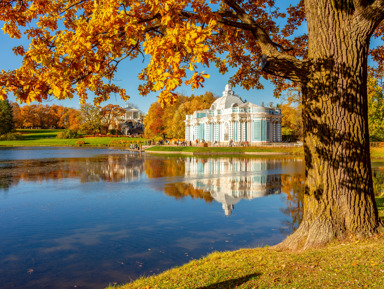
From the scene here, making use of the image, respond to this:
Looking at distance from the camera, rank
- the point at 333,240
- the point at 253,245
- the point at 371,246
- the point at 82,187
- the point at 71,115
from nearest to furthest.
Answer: the point at 371,246 < the point at 333,240 < the point at 253,245 < the point at 82,187 < the point at 71,115

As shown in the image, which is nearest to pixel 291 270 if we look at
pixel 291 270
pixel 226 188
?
pixel 291 270

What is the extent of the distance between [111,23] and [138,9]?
1.17m

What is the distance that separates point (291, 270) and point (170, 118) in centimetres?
7053

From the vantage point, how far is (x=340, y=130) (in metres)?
5.28

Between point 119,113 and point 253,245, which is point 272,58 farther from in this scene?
point 119,113

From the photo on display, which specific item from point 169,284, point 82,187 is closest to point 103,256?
point 169,284

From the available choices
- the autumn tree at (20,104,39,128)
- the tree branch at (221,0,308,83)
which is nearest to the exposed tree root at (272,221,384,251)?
the tree branch at (221,0,308,83)

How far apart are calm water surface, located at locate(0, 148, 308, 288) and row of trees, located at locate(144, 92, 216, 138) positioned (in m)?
53.4

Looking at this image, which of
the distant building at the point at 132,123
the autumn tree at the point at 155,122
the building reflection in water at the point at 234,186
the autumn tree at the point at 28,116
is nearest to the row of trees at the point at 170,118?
the autumn tree at the point at 155,122

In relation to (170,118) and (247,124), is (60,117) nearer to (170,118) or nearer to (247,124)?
(170,118)

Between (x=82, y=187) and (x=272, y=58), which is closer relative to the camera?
(x=272, y=58)

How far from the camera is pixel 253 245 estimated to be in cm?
654

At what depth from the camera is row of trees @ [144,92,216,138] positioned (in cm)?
6769

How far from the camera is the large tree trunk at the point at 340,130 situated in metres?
5.27
